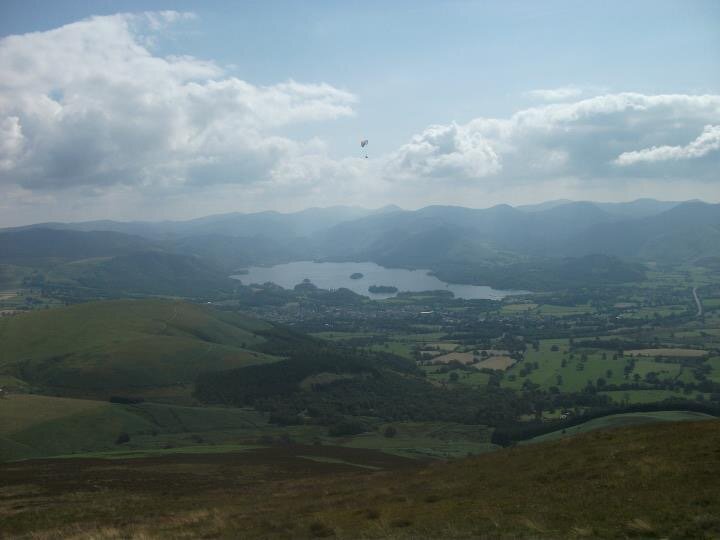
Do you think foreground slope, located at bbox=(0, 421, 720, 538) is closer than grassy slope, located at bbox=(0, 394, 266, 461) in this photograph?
Yes

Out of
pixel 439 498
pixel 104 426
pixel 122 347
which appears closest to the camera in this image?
pixel 439 498

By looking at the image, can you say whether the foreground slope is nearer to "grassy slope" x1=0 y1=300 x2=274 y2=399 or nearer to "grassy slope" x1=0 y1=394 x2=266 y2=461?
"grassy slope" x1=0 y1=394 x2=266 y2=461

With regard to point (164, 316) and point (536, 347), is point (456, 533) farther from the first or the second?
point (164, 316)

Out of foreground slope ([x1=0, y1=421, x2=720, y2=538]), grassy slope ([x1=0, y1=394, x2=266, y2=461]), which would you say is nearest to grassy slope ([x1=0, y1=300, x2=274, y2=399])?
grassy slope ([x1=0, y1=394, x2=266, y2=461])

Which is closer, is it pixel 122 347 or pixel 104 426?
pixel 104 426

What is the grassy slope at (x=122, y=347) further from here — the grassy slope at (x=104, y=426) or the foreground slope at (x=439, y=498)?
the foreground slope at (x=439, y=498)

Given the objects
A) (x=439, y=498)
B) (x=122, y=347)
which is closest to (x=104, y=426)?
(x=122, y=347)

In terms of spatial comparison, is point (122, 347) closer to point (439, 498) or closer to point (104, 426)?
point (104, 426)
